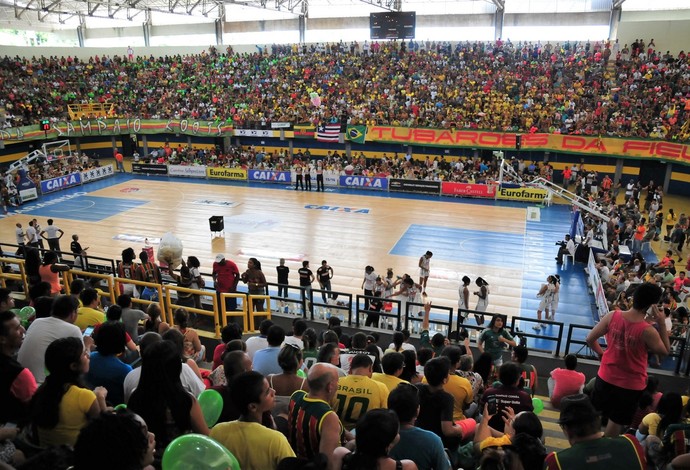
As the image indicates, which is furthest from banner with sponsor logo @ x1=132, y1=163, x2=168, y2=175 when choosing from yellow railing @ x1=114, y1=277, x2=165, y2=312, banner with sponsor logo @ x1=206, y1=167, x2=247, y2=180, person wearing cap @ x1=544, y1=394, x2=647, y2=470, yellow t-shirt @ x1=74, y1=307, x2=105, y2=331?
person wearing cap @ x1=544, y1=394, x2=647, y2=470

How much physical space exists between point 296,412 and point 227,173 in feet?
100

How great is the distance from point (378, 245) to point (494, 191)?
33.8ft

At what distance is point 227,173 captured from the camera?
3288cm

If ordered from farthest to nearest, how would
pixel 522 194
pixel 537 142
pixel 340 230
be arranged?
pixel 537 142, pixel 522 194, pixel 340 230

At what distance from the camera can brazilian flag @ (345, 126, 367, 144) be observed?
108 ft

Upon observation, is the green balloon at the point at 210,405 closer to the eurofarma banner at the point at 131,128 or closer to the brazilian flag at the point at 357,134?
the brazilian flag at the point at 357,134

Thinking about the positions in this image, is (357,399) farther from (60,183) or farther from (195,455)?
(60,183)

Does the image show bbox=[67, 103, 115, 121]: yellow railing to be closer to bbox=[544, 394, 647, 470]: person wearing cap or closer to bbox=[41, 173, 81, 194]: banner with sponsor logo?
bbox=[41, 173, 81, 194]: banner with sponsor logo

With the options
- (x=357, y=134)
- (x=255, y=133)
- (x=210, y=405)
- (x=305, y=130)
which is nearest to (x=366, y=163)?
(x=357, y=134)

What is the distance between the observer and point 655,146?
2688 cm

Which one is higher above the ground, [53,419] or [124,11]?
[124,11]

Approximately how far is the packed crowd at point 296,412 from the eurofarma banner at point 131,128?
106ft

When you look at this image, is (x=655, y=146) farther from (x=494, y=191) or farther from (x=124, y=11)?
(x=124, y=11)

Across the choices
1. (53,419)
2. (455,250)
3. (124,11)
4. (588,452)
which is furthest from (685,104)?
(124,11)
